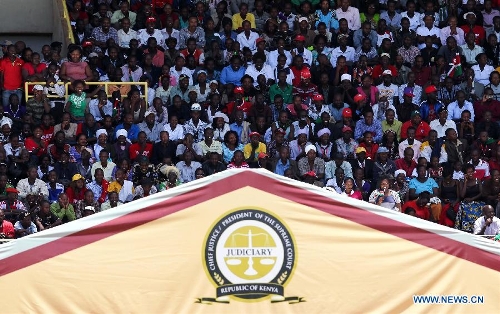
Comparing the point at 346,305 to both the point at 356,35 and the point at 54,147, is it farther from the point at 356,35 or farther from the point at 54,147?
the point at 356,35

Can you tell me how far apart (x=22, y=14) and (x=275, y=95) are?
6321mm

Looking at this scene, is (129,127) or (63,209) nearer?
(63,209)

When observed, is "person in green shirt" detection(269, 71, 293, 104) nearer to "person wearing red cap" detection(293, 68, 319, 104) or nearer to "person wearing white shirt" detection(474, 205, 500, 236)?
"person wearing red cap" detection(293, 68, 319, 104)

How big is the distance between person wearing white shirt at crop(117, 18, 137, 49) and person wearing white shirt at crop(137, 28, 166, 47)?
0.40 ft

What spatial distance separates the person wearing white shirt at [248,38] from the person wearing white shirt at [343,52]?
1534 millimetres

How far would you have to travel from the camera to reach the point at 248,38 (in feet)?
83.3

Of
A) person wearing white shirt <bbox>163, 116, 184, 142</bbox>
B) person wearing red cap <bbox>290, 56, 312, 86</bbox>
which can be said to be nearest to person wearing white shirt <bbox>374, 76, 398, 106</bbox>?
person wearing red cap <bbox>290, 56, 312, 86</bbox>

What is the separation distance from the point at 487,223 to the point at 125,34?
8.78 metres

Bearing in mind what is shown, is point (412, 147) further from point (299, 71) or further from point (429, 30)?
point (429, 30)

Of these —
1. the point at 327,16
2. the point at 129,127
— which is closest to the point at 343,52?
the point at 327,16

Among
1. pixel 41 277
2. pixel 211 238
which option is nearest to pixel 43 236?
pixel 41 277

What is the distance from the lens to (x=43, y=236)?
1245cm

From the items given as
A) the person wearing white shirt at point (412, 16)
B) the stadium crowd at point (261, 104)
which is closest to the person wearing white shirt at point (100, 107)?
the stadium crowd at point (261, 104)

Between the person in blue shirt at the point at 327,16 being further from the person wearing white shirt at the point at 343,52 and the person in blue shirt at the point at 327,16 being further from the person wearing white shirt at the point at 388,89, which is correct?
the person wearing white shirt at the point at 388,89
